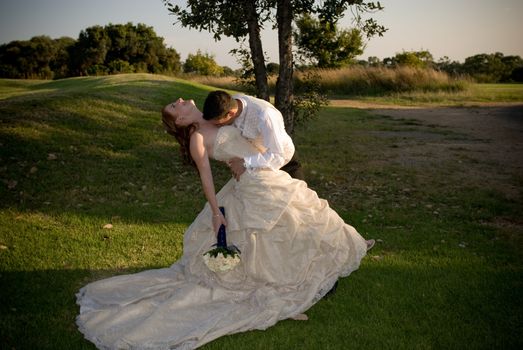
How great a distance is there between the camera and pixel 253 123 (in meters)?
4.87

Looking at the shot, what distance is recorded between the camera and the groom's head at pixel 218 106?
4.62 m

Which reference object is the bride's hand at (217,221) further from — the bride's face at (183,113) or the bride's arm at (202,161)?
the bride's face at (183,113)

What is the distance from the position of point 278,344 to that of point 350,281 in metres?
1.69

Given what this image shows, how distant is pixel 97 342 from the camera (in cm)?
414

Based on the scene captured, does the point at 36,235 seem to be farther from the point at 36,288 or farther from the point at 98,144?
the point at 98,144

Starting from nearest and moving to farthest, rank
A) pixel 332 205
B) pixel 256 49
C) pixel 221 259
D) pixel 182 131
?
1. pixel 221 259
2. pixel 182 131
3. pixel 332 205
4. pixel 256 49

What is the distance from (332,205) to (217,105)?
469 cm

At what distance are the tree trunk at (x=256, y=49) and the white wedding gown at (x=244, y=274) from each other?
4968 mm

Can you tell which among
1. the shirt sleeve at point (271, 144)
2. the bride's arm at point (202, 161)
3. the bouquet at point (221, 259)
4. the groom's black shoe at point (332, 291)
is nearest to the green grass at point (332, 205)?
the groom's black shoe at point (332, 291)

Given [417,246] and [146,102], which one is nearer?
[417,246]

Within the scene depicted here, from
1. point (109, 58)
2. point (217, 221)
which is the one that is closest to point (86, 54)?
point (109, 58)

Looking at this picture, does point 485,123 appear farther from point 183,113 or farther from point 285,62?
point 183,113

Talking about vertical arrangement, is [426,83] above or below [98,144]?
above

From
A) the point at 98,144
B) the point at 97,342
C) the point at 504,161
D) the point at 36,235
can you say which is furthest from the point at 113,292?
the point at 504,161
